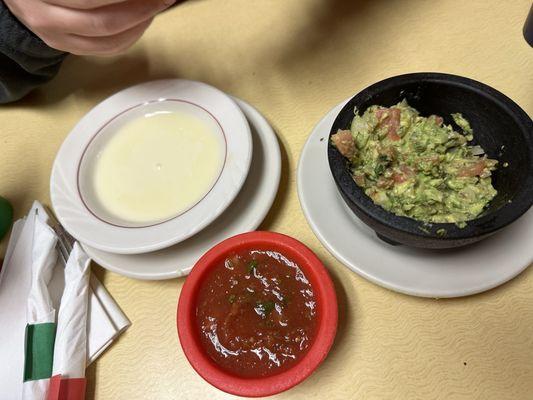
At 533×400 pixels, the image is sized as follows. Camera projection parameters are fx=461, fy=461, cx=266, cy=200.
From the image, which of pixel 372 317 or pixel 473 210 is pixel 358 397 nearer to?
pixel 372 317

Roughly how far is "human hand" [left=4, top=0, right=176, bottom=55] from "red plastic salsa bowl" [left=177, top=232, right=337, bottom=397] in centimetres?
56

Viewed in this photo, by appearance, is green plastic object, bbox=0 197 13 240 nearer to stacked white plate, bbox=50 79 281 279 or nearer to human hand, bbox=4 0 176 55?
stacked white plate, bbox=50 79 281 279

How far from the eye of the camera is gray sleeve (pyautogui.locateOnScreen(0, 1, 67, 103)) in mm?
1312

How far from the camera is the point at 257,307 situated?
1.01 metres

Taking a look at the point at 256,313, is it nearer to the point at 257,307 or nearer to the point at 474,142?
the point at 257,307

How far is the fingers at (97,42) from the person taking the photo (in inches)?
44.6

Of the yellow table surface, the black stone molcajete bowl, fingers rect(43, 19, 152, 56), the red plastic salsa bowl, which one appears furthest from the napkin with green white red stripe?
the black stone molcajete bowl

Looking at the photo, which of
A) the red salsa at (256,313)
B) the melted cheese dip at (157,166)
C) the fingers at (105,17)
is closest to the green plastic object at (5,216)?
the melted cheese dip at (157,166)

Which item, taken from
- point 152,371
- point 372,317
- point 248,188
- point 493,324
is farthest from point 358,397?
point 248,188

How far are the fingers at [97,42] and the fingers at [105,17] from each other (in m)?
0.06

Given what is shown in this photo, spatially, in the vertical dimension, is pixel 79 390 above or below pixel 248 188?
below

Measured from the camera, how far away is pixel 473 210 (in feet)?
3.47

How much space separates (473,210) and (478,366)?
34 centimetres

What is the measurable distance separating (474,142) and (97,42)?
984mm
